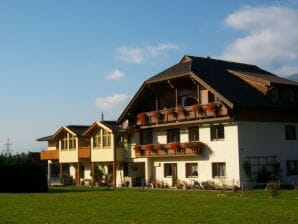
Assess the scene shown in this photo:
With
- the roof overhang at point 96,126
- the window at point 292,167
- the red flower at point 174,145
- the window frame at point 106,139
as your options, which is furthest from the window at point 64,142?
the window at point 292,167

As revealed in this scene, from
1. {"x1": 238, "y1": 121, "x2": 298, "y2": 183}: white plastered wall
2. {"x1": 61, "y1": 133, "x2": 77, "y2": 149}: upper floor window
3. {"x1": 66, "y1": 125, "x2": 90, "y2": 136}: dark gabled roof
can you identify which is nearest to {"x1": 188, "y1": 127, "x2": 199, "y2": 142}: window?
{"x1": 238, "y1": 121, "x2": 298, "y2": 183}: white plastered wall

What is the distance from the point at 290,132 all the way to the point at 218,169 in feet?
21.5

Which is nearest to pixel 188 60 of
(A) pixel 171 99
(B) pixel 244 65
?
(A) pixel 171 99

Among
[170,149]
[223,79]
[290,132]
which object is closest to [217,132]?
[223,79]

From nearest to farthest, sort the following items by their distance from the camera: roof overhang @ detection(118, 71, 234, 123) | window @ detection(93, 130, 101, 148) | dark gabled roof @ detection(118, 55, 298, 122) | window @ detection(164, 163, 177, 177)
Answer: roof overhang @ detection(118, 71, 234, 123) < dark gabled roof @ detection(118, 55, 298, 122) < window @ detection(164, 163, 177, 177) < window @ detection(93, 130, 101, 148)

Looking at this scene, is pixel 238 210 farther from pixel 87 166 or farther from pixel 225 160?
pixel 87 166

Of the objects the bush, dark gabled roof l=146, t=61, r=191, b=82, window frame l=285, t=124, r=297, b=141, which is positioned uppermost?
dark gabled roof l=146, t=61, r=191, b=82

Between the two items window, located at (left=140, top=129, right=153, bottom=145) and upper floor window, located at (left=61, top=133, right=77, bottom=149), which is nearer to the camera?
window, located at (left=140, top=129, right=153, bottom=145)

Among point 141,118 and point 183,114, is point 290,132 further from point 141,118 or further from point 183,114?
point 141,118

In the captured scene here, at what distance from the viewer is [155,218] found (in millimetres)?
18219

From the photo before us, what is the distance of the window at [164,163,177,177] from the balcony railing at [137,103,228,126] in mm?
3654

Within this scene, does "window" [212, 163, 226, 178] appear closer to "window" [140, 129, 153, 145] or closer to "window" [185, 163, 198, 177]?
"window" [185, 163, 198, 177]

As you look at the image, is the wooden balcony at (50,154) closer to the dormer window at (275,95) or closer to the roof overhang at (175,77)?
the roof overhang at (175,77)

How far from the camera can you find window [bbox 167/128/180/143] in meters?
44.8
